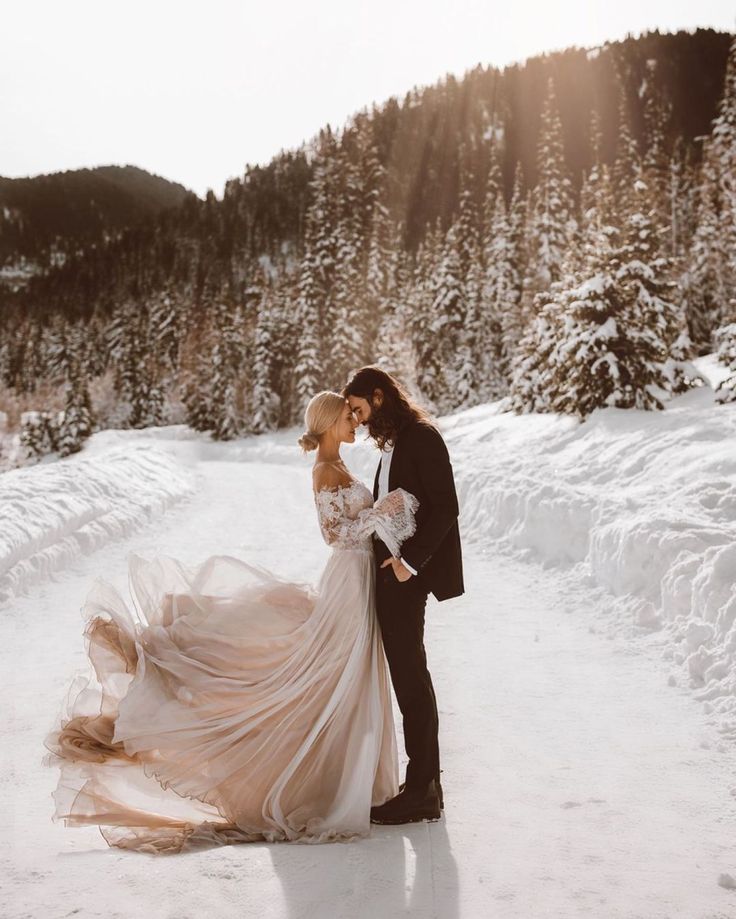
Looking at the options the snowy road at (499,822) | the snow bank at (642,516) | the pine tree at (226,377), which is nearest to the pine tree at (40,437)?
the pine tree at (226,377)

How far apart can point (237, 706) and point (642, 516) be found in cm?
573

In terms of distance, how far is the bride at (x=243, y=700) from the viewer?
3598 mm

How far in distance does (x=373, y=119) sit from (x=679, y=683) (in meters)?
138

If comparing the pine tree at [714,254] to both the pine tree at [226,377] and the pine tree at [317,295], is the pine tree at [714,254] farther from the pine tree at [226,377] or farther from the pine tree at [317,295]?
the pine tree at [226,377]

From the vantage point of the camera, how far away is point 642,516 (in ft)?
26.6

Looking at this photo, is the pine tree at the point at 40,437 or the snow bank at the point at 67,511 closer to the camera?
the snow bank at the point at 67,511

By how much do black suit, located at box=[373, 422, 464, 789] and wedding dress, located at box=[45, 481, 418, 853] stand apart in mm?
94

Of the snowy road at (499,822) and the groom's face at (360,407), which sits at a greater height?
the groom's face at (360,407)

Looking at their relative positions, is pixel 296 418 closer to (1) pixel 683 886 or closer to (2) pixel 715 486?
(2) pixel 715 486

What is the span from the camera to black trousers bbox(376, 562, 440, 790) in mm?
3863

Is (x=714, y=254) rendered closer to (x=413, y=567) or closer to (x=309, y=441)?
(x=309, y=441)

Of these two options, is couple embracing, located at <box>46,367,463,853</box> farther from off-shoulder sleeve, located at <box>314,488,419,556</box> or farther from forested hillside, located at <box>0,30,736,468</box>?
forested hillside, located at <box>0,30,736,468</box>

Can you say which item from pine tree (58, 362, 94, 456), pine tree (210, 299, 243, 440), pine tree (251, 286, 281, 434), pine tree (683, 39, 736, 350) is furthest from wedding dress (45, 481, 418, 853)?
pine tree (58, 362, 94, 456)

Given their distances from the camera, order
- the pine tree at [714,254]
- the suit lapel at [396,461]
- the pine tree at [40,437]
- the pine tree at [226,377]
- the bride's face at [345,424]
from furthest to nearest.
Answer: the pine tree at [40,437], the pine tree at [226,377], the pine tree at [714,254], the bride's face at [345,424], the suit lapel at [396,461]
